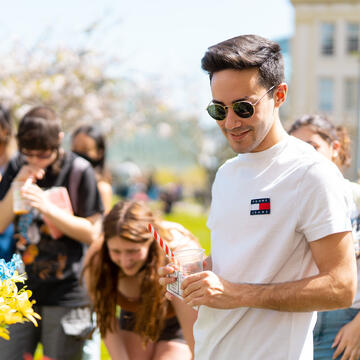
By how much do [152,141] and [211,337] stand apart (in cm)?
7839

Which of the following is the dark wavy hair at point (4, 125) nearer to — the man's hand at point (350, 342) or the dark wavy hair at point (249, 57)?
the dark wavy hair at point (249, 57)

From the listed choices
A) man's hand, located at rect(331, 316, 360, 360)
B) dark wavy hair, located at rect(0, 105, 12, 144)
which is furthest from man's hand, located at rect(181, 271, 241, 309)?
dark wavy hair, located at rect(0, 105, 12, 144)

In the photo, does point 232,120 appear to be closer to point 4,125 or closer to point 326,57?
point 4,125

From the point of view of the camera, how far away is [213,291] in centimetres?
195

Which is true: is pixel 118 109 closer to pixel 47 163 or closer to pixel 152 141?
pixel 47 163

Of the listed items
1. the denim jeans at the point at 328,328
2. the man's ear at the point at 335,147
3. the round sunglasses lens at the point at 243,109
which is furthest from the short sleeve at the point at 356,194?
the round sunglasses lens at the point at 243,109

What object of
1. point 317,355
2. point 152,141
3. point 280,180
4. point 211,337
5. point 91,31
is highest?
point 91,31

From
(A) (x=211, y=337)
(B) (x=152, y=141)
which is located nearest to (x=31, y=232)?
(A) (x=211, y=337)

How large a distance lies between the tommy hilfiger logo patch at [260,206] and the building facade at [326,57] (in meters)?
30.0

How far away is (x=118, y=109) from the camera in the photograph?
18.0 meters

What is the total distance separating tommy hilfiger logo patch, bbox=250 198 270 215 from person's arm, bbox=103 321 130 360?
1826 millimetres

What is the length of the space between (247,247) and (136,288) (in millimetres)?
1656

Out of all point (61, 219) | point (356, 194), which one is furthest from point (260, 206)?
point (61, 219)

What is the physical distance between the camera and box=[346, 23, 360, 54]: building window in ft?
105
